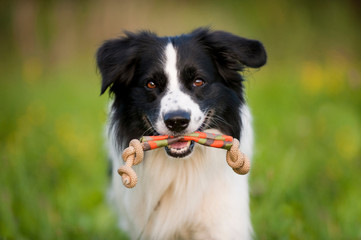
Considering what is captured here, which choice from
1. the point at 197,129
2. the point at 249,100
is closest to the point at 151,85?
the point at 197,129

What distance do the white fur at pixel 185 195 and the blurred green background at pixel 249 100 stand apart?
662 millimetres

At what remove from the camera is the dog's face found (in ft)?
9.18

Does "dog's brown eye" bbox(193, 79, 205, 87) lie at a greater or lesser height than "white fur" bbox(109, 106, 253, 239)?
greater

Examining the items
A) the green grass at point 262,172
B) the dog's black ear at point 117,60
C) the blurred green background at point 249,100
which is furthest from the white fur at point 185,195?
the blurred green background at point 249,100

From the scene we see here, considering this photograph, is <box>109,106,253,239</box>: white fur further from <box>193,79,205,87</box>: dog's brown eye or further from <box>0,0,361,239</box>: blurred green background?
<box>0,0,361,239</box>: blurred green background

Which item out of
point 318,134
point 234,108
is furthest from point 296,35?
point 234,108

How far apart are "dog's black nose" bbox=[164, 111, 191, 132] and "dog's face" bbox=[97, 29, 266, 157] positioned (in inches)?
4.9

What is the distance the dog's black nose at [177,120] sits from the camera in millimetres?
2469

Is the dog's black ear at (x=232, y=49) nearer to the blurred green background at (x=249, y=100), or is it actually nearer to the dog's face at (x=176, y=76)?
the dog's face at (x=176, y=76)

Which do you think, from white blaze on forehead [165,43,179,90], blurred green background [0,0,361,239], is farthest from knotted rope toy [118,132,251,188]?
blurred green background [0,0,361,239]

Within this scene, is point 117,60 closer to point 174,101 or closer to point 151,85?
point 151,85

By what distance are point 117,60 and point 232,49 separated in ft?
2.79

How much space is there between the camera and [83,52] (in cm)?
1074

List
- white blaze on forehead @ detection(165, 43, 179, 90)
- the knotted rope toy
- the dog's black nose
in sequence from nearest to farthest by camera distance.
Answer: the knotted rope toy
the dog's black nose
white blaze on forehead @ detection(165, 43, 179, 90)
